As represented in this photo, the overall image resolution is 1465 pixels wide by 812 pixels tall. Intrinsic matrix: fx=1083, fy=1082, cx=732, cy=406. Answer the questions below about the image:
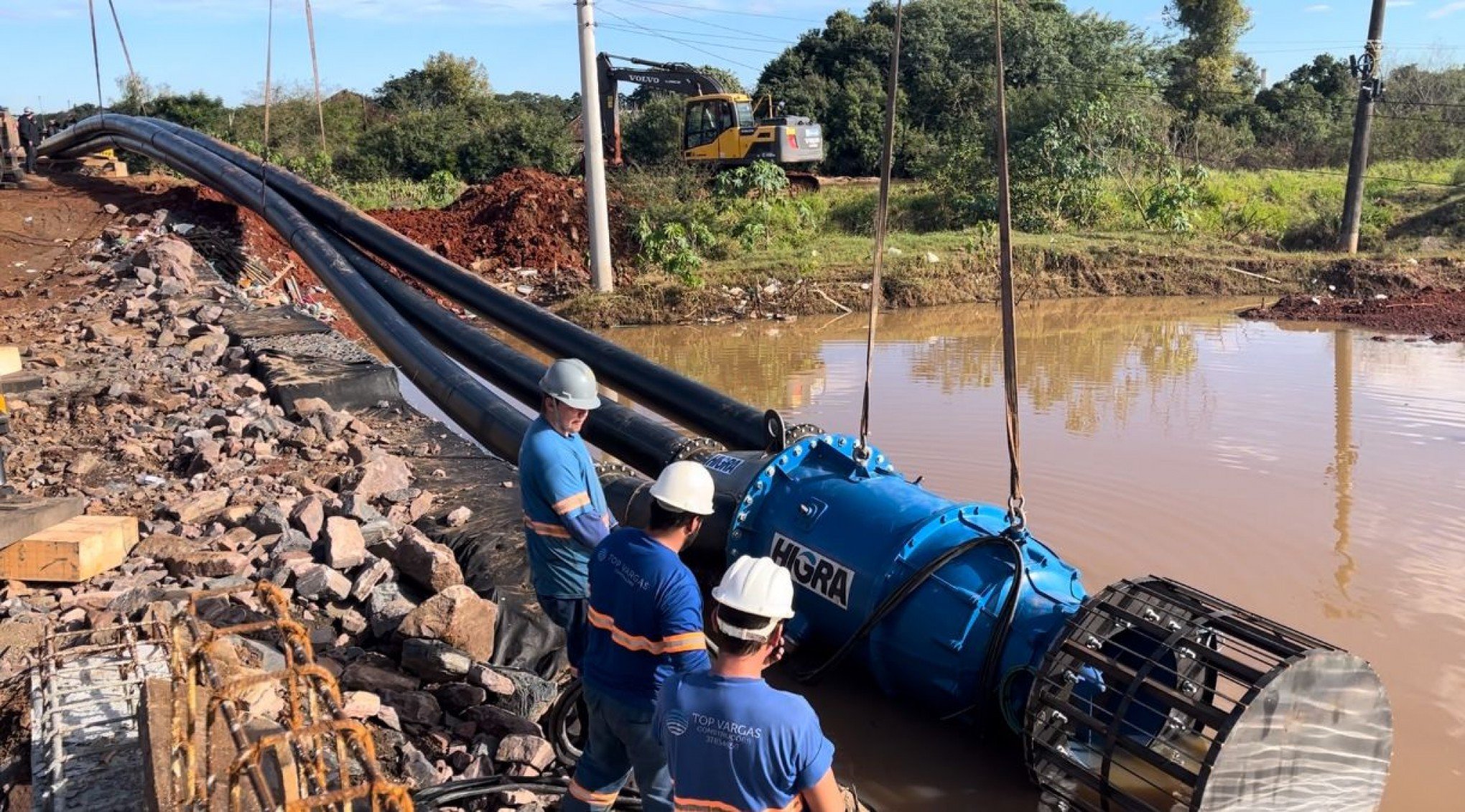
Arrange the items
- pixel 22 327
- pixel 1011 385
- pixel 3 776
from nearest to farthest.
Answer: pixel 3 776 → pixel 1011 385 → pixel 22 327

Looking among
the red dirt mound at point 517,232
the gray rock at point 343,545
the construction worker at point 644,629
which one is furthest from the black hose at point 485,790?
the red dirt mound at point 517,232

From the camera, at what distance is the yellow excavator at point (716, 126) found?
25344 millimetres

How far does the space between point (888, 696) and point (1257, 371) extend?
10451mm

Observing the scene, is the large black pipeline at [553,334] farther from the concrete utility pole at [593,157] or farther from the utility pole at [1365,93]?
the utility pole at [1365,93]

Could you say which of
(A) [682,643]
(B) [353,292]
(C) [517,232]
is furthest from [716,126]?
(A) [682,643]

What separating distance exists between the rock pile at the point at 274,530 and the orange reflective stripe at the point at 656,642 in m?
0.98

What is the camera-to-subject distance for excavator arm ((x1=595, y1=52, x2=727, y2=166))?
25078mm

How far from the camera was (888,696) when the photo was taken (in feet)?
17.2

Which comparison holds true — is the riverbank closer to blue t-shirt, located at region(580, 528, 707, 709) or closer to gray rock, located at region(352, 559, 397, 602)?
gray rock, located at region(352, 559, 397, 602)

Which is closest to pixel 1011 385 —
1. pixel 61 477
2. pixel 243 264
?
pixel 61 477

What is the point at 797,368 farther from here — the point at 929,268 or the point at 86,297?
the point at 86,297

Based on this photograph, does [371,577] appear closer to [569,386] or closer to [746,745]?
[569,386]

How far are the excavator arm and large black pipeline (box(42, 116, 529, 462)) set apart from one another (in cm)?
970

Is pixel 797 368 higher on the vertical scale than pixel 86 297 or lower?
lower
